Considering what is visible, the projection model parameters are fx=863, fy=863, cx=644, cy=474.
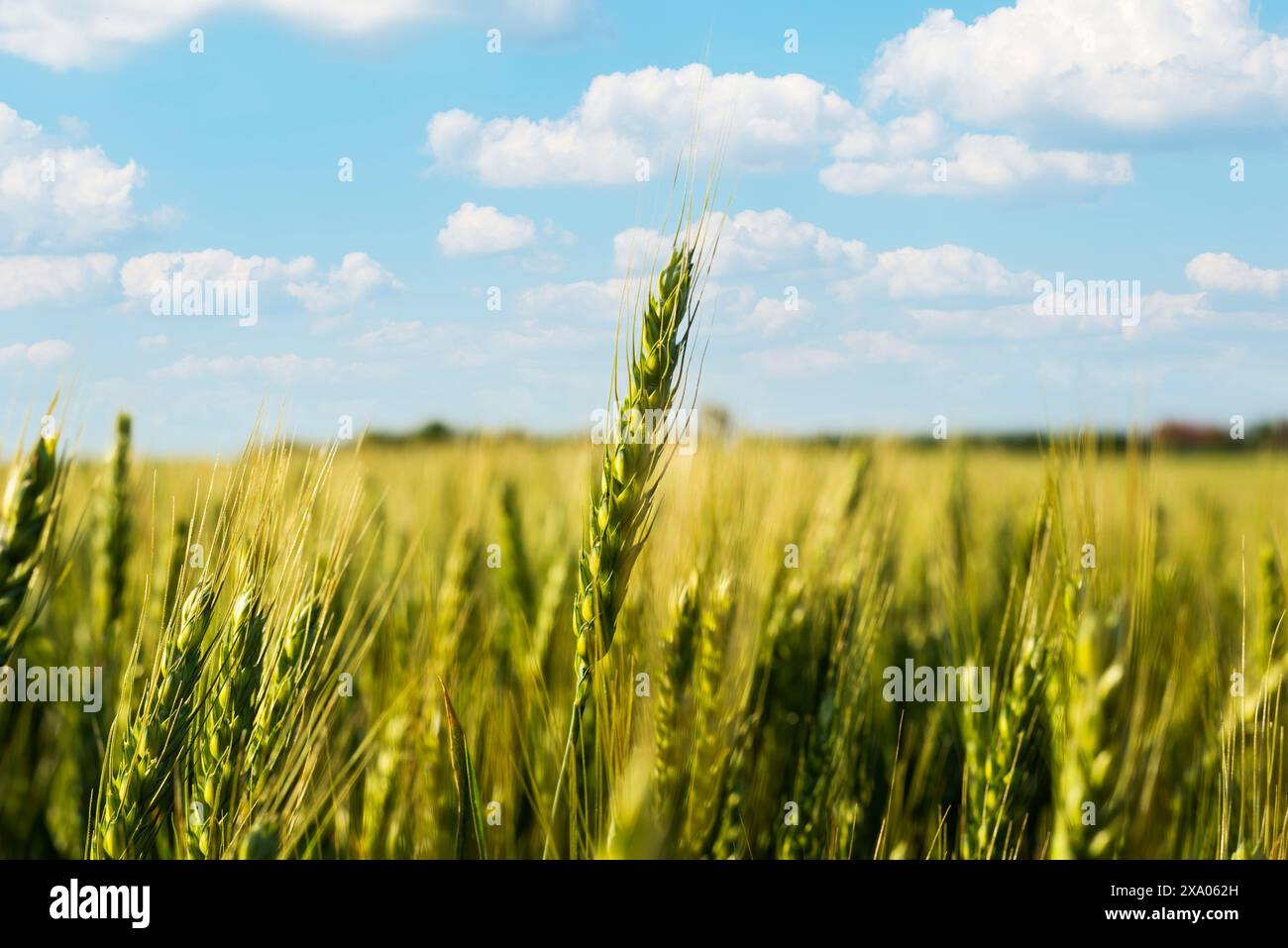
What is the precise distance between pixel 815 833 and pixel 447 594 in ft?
4.28

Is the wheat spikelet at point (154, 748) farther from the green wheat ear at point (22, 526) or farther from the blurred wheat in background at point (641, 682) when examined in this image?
the green wheat ear at point (22, 526)

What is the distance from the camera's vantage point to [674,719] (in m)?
1.62

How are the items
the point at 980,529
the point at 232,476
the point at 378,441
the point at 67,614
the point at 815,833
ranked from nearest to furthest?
1. the point at 232,476
2. the point at 815,833
3. the point at 67,614
4. the point at 980,529
5. the point at 378,441

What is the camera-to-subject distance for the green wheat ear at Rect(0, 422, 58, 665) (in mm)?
1436

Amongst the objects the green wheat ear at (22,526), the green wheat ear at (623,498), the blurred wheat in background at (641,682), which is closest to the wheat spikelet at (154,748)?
the blurred wheat in background at (641,682)

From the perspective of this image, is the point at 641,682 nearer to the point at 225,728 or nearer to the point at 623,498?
the point at 623,498

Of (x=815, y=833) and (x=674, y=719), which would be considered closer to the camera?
(x=674, y=719)

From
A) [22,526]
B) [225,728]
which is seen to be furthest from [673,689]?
[22,526]

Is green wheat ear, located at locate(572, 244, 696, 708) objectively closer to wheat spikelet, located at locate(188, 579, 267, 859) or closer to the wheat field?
the wheat field
